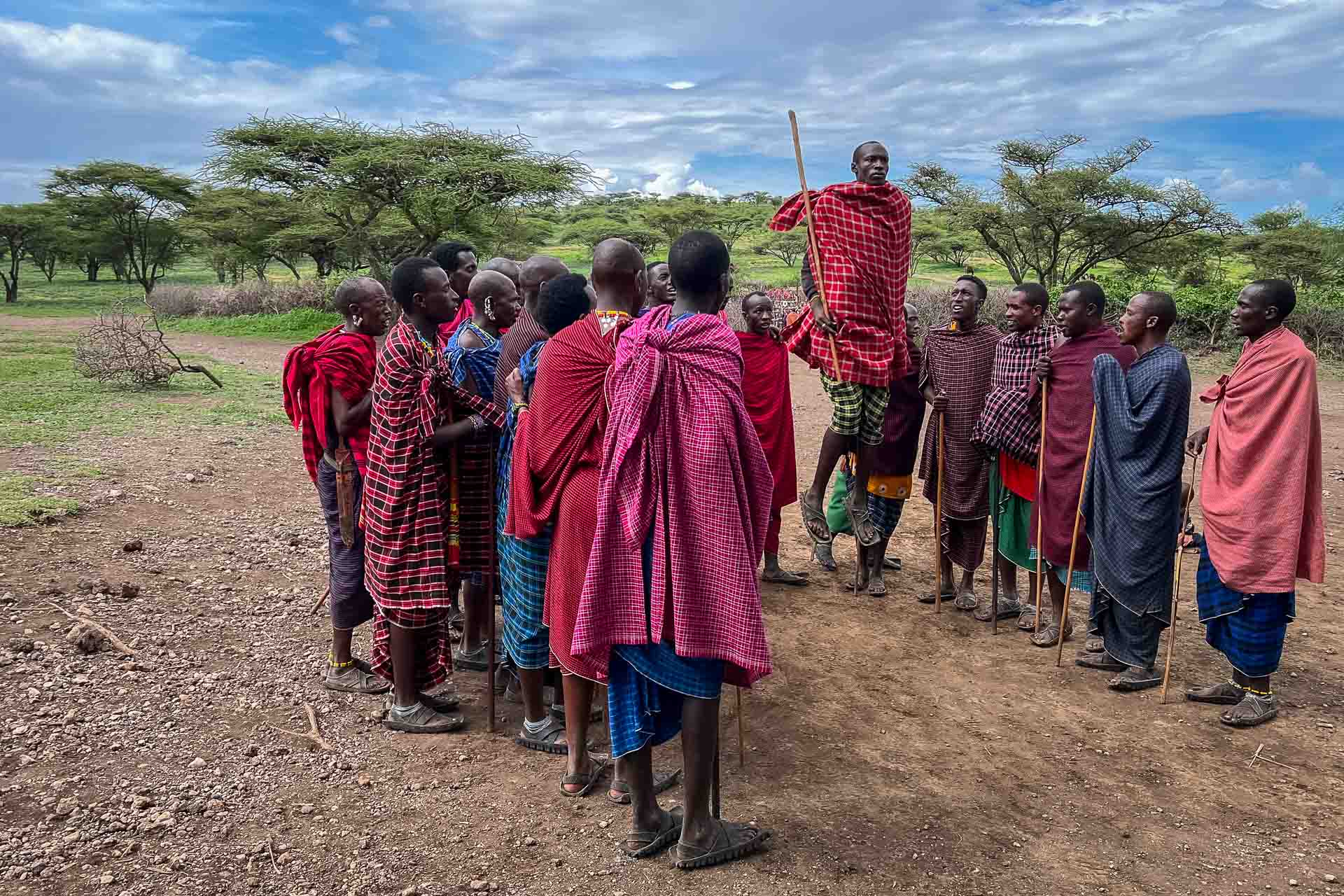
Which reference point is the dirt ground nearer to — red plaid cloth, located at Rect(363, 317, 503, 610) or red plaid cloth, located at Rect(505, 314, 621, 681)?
red plaid cloth, located at Rect(363, 317, 503, 610)

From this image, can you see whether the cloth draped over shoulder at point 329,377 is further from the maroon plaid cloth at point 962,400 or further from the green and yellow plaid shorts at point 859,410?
the maroon plaid cloth at point 962,400

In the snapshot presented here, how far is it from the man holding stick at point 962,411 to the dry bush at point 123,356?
10.5 m

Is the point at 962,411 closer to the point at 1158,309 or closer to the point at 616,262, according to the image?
the point at 1158,309

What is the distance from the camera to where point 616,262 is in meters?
3.29

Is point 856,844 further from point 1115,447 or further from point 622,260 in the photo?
point 1115,447

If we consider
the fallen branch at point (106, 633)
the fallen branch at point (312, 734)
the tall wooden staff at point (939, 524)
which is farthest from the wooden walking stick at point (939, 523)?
the fallen branch at point (106, 633)

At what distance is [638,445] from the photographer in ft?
9.65

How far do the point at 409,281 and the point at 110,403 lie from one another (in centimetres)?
922

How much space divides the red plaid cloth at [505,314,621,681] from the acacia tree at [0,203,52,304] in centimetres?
3925

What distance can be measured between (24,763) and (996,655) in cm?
451

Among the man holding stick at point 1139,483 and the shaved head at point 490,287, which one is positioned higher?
the shaved head at point 490,287

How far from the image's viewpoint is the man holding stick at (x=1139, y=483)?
15.1ft

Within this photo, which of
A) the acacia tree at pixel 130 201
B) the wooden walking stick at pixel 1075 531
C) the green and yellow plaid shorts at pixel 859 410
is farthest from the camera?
the acacia tree at pixel 130 201

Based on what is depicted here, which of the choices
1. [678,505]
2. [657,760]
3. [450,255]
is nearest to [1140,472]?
[657,760]
